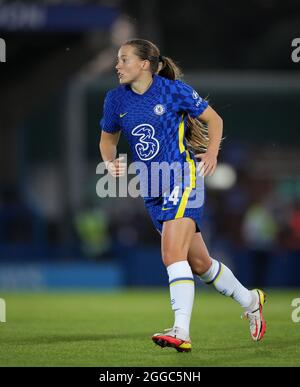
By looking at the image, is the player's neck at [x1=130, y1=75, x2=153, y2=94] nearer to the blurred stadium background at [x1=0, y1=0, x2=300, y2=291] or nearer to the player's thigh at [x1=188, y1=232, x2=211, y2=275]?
A: the player's thigh at [x1=188, y1=232, x2=211, y2=275]

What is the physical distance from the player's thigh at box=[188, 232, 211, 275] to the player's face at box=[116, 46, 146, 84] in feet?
4.12

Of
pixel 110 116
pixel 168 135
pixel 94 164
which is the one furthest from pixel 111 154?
pixel 94 164

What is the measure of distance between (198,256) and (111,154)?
1.03m

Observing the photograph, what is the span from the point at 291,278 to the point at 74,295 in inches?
192

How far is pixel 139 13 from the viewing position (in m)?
36.9

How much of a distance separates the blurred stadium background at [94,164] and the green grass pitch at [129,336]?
81.6 inches

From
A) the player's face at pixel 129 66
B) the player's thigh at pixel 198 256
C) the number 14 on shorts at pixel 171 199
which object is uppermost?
the player's face at pixel 129 66

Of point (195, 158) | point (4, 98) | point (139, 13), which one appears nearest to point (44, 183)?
point (139, 13)

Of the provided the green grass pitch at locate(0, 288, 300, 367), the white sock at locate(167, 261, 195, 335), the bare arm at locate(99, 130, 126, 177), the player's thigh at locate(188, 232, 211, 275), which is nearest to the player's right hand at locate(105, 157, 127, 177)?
the bare arm at locate(99, 130, 126, 177)

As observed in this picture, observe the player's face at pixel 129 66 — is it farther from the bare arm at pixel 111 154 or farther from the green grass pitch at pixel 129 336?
the green grass pitch at pixel 129 336

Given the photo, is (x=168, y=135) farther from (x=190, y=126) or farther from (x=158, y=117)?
(x=190, y=126)

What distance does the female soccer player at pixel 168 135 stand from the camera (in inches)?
297

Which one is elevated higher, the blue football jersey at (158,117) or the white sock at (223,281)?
the blue football jersey at (158,117)

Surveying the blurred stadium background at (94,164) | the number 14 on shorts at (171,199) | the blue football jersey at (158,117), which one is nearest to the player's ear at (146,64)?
the blue football jersey at (158,117)
